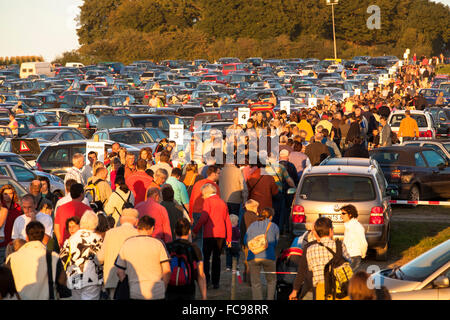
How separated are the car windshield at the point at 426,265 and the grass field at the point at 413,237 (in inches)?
192

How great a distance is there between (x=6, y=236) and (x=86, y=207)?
1.92 m

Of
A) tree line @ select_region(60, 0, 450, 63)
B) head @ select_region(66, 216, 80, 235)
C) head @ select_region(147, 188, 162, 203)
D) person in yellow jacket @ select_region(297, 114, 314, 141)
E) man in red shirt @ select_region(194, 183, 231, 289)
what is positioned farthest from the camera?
tree line @ select_region(60, 0, 450, 63)

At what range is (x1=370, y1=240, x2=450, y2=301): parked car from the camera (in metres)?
9.02

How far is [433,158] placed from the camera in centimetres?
2098

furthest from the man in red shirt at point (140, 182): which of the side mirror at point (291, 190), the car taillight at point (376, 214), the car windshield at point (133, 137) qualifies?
the car windshield at point (133, 137)

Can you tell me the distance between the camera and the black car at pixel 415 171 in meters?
20.3

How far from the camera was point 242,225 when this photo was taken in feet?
40.8

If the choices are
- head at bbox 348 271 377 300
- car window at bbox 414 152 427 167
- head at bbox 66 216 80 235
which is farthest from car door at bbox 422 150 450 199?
head at bbox 348 271 377 300

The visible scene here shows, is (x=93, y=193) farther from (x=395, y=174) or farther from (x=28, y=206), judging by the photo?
(x=395, y=174)

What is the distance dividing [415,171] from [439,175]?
25.6 inches

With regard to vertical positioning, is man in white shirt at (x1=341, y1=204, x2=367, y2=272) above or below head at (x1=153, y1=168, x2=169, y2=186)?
below

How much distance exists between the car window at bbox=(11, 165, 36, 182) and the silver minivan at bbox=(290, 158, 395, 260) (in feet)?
24.0

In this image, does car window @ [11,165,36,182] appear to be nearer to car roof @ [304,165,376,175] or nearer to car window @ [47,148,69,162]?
car window @ [47,148,69,162]

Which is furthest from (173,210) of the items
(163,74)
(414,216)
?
(163,74)
